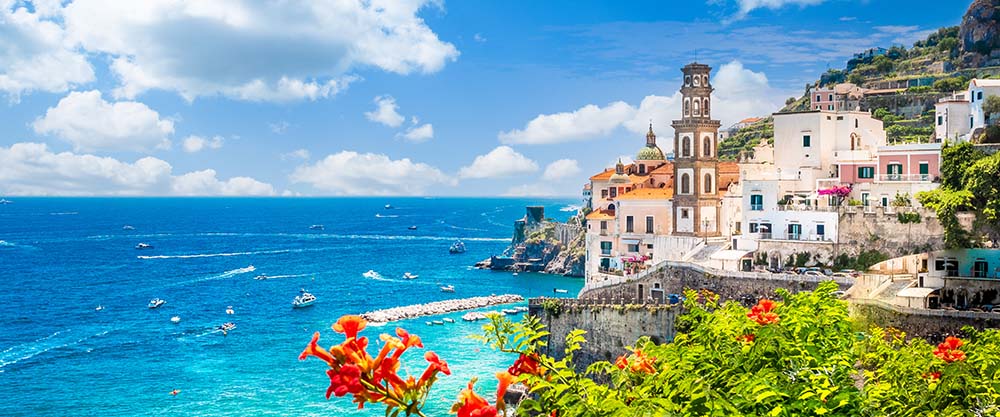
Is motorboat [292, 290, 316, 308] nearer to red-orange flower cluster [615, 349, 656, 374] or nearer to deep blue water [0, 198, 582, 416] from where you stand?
deep blue water [0, 198, 582, 416]

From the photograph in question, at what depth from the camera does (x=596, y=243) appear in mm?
53062

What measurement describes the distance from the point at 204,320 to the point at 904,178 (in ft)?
169

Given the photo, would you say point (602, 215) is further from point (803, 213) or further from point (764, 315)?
point (764, 315)

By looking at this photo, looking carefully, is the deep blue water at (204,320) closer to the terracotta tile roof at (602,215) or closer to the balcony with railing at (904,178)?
the terracotta tile roof at (602,215)

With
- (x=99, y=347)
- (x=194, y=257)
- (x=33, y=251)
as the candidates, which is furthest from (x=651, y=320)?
(x=33, y=251)

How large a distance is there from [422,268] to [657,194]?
57.7m

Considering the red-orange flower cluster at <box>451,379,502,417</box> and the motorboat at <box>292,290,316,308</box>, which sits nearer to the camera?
the red-orange flower cluster at <box>451,379,502,417</box>

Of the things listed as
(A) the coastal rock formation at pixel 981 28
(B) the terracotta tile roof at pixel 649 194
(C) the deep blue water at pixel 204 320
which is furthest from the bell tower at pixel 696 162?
(A) the coastal rock formation at pixel 981 28

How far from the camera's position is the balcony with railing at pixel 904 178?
1645 inches

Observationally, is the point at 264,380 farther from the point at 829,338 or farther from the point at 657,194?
the point at 829,338

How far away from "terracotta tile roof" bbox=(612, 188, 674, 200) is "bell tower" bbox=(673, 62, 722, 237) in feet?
4.52

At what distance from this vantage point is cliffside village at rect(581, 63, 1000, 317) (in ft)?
119

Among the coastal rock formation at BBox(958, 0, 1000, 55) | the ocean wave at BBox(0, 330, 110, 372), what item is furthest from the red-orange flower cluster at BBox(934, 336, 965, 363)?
the coastal rock formation at BBox(958, 0, 1000, 55)

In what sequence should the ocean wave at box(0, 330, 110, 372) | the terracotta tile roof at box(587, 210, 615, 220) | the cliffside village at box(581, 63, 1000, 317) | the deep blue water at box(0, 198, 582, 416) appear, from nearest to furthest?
1. the cliffside village at box(581, 63, 1000, 317)
2. the deep blue water at box(0, 198, 582, 416)
3. the terracotta tile roof at box(587, 210, 615, 220)
4. the ocean wave at box(0, 330, 110, 372)
